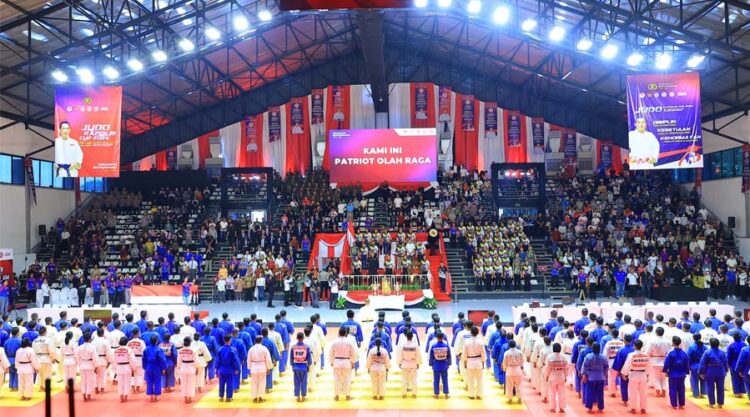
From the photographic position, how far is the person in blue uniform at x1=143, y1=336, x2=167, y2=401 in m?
12.9

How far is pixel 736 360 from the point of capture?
40.8ft

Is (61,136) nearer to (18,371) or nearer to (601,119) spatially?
(18,371)

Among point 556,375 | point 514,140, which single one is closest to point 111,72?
point 556,375

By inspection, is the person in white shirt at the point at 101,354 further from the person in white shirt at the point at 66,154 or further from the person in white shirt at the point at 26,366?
the person in white shirt at the point at 66,154

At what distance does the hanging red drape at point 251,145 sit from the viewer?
137ft

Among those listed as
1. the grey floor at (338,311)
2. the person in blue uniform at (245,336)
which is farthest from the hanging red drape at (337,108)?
the person in blue uniform at (245,336)

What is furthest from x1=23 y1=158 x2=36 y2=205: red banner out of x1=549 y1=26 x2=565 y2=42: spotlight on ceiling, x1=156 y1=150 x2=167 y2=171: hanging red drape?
x1=549 y1=26 x2=565 y2=42: spotlight on ceiling

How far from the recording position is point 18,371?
43.1 feet

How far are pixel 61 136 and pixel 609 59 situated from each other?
18.9 meters

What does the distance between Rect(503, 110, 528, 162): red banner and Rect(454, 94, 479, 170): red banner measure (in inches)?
74.8

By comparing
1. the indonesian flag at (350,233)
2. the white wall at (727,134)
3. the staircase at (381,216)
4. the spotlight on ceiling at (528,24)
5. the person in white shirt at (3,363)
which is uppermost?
the spotlight on ceiling at (528,24)

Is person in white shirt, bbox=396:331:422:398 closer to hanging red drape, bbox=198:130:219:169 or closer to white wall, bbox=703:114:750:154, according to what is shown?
white wall, bbox=703:114:750:154

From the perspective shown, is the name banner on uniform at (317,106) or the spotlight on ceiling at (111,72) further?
the name banner on uniform at (317,106)

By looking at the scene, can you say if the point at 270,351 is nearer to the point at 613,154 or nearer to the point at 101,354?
the point at 101,354
